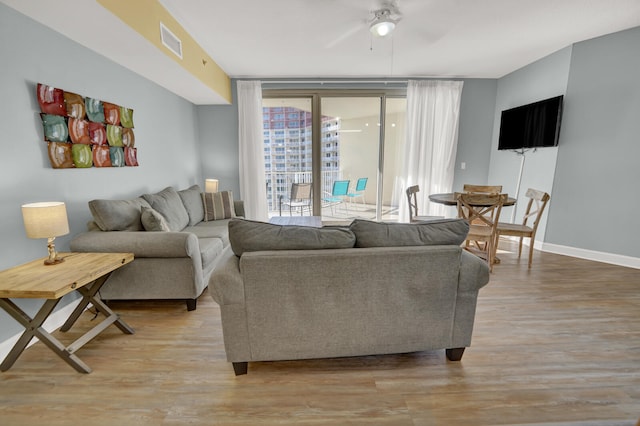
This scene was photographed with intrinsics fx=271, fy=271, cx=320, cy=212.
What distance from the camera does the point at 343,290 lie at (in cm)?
150

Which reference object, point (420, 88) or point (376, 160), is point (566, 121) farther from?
point (376, 160)

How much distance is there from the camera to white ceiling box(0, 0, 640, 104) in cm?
231

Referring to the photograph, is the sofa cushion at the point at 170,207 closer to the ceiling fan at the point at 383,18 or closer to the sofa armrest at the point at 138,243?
the sofa armrest at the point at 138,243

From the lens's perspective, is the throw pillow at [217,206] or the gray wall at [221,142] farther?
the gray wall at [221,142]

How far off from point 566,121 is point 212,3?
439cm

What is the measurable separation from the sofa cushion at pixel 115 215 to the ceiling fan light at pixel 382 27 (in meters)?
2.86

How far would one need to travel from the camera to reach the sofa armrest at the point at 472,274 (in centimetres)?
155

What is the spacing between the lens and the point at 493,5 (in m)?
2.54

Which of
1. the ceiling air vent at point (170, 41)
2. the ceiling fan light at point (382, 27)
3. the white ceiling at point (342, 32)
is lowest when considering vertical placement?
the ceiling air vent at point (170, 41)

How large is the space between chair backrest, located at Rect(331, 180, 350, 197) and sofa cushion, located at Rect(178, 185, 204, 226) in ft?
7.70

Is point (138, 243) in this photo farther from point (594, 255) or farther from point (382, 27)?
point (594, 255)

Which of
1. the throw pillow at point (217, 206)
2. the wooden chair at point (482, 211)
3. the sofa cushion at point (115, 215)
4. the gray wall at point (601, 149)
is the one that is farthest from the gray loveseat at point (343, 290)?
the gray wall at point (601, 149)

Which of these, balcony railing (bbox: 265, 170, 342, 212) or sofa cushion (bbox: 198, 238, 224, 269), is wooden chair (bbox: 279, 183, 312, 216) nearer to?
balcony railing (bbox: 265, 170, 342, 212)

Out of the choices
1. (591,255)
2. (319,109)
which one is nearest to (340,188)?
(319,109)
